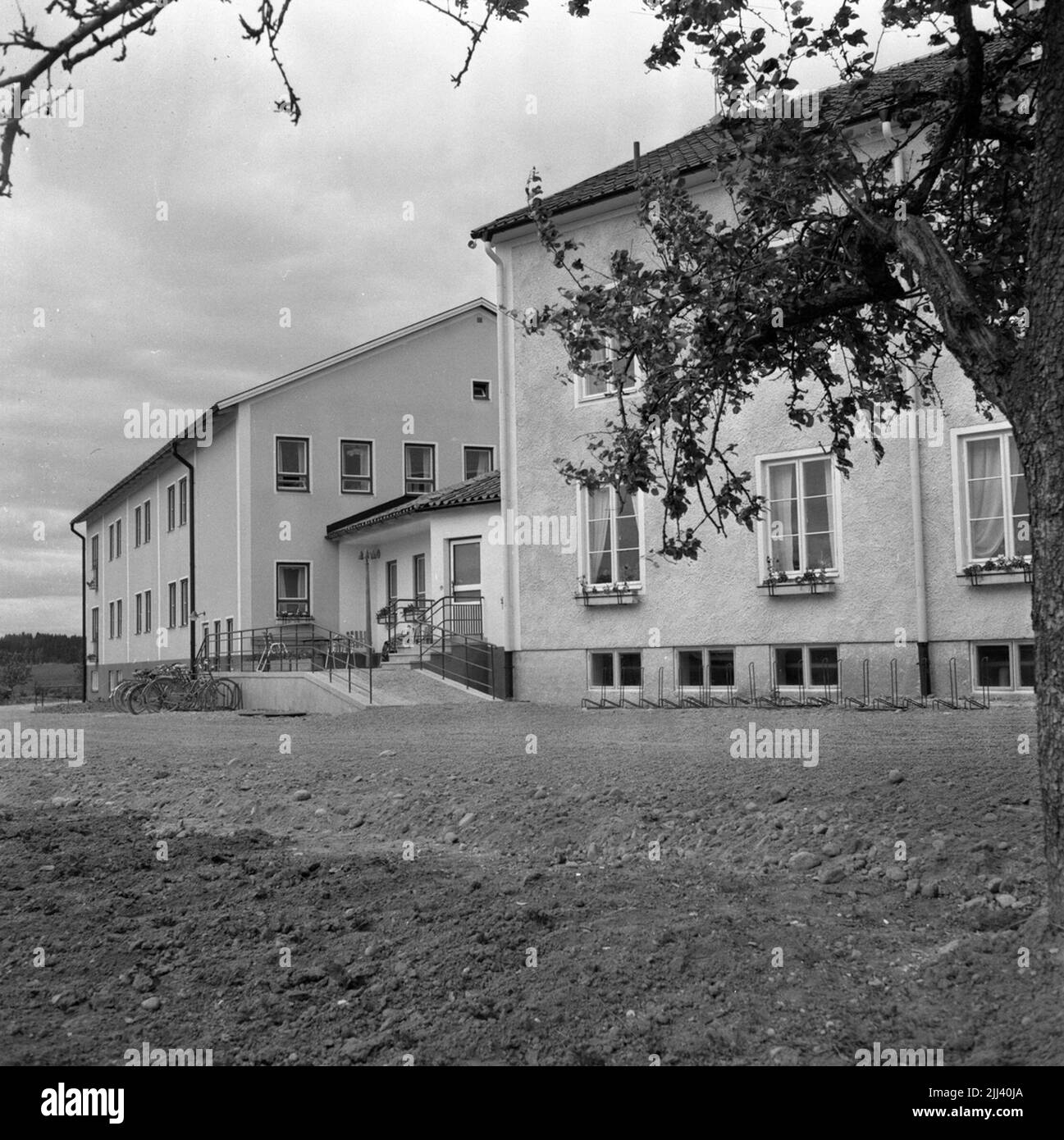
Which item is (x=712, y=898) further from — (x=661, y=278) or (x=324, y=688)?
(x=324, y=688)

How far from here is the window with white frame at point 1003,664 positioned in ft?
46.1

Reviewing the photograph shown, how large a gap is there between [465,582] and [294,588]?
8243 mm

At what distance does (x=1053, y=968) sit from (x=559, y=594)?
47.7 feet

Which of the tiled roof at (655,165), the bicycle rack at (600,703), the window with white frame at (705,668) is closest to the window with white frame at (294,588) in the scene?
the tiled roof at (655,165)

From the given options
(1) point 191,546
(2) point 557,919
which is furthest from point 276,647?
(2) point 557,919

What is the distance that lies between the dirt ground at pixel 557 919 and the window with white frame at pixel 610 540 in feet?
28.7

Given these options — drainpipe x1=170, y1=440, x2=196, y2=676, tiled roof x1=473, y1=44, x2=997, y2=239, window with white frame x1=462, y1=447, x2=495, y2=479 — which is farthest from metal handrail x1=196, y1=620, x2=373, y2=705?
tiled roof x1=473, y1=44, x2=997, y2=239

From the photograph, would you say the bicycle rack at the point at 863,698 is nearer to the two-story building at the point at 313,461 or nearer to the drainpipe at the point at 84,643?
the two-story building at the point at 313,461

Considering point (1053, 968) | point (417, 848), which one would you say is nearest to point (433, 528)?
point (417, 848)

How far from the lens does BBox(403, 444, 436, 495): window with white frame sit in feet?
106

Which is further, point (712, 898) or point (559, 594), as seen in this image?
point (559, 594)

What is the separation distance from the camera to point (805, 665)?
52.4ft

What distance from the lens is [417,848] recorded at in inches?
276
